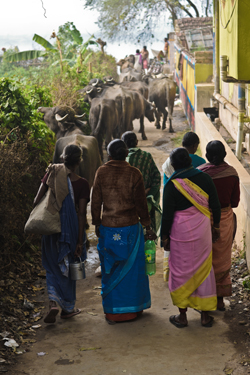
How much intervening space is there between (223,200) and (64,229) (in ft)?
4.68

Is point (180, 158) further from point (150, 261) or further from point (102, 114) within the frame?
point (102, 114)

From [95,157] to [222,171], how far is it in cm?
331

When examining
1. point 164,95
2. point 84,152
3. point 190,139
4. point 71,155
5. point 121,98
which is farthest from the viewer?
point 164,95

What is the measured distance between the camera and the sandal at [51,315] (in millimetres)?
4191

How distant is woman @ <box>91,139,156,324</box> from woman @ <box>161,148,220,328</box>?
30 centimetres

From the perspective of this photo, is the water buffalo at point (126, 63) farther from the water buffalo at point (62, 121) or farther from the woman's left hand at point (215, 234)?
the woman's left hand at point (215, 234)

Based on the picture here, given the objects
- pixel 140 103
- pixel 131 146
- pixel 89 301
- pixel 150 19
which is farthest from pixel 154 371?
pixel 150 19

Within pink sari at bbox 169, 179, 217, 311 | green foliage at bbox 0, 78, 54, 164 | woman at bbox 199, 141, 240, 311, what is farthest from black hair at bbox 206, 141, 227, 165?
green foliage at bbox 0, 78, 54, 164

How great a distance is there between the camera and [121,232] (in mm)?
4137

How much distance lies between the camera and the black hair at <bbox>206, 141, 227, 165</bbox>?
166 inches

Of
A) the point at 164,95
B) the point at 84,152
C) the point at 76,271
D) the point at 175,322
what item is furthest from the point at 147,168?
the point at 164,95

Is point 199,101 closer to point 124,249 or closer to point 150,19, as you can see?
point 124,249

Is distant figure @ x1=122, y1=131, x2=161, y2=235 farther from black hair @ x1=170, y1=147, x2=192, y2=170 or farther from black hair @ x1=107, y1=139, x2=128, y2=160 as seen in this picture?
black hair @ x1=170, y1=147, x2=192, y2=170

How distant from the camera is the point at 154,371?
3.38 m
